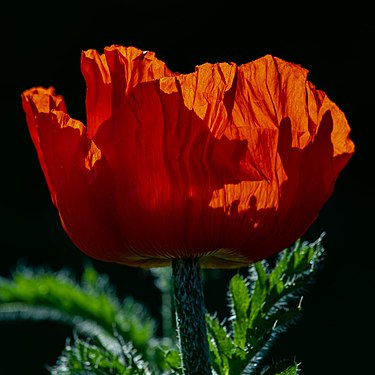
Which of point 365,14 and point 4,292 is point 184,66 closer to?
point 365,14

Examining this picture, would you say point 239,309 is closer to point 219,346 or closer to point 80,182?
point 219,346

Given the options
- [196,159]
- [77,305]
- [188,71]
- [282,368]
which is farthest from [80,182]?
[188,71]

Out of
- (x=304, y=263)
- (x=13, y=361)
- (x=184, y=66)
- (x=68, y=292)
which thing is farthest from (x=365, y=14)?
(x=304, y=263)

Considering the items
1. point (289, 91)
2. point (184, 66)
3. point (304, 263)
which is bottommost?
point (304, 263)

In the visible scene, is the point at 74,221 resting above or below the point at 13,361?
below

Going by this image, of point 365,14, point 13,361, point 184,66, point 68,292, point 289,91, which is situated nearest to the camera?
point 289,91
